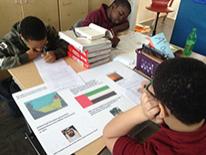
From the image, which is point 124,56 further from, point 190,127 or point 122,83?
point 190,127

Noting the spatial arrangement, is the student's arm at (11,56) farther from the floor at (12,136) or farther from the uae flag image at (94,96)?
the floor at (12,136)

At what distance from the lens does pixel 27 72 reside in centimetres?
116

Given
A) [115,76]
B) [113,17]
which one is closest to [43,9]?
[113,17]

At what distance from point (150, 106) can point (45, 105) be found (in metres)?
0.49

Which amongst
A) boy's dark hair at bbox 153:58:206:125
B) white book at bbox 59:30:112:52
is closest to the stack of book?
white book at bbox 59:30:112:52

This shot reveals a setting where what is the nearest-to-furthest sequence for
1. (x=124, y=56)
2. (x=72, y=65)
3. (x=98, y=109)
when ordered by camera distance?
(x=98, y=109) → (x=72, y=65) → (x=124, y=56)

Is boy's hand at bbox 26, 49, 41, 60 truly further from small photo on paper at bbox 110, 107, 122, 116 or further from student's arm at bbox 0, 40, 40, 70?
small photo on paper at bbox 110, 107, 122, 116

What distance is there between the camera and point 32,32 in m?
1.25

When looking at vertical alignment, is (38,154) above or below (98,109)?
below

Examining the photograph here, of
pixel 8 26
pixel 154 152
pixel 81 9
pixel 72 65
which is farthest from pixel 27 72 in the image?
pixel 81 9

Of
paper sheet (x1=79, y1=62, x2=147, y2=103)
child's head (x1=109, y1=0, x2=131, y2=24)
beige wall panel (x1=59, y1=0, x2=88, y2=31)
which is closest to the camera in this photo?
paper sheet (x1=79, y1=62, x2=147, y2=103)

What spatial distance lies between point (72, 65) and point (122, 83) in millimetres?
344

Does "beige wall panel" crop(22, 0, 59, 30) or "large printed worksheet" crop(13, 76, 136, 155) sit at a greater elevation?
"beige wall panel" crop(22, 0, 59, 30)

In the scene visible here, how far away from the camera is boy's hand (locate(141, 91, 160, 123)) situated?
0.63 metres
